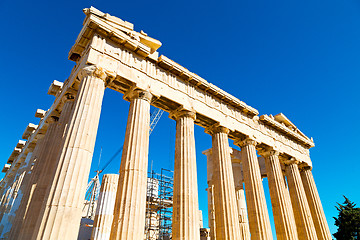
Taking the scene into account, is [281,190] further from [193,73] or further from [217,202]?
[193,73]

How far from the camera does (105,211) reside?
51.0ft

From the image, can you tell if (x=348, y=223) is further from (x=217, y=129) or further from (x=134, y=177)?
(x=134, y=177)

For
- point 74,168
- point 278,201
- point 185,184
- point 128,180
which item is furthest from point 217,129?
point 74,168

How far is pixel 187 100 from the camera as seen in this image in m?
17.2

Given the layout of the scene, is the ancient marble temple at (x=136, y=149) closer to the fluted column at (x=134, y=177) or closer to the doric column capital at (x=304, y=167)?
the fluted column at (x=134, y=177)

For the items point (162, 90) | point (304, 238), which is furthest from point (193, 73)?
point (304, 238)

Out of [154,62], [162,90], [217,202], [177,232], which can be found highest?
[154,62]

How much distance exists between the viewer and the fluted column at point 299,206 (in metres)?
21.2

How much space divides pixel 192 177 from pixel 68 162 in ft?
24.3

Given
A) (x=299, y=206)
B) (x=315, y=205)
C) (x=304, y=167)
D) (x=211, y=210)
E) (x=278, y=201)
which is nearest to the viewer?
(x=278, y=201)

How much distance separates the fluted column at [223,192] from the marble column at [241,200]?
9.92m

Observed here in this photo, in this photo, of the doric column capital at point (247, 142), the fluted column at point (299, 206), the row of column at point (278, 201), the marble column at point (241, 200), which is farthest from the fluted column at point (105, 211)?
the fluted column at point (299, 206)

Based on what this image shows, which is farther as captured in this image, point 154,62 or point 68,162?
point 154,62

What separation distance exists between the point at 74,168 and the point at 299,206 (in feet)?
70.3
